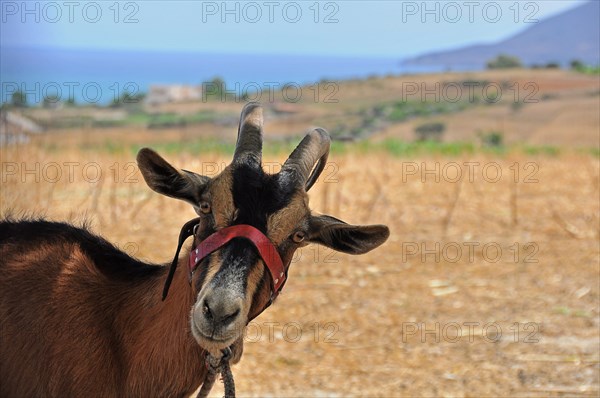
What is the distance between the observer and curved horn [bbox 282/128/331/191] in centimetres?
447

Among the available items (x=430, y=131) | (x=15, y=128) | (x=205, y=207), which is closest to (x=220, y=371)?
(x=205, y=207)

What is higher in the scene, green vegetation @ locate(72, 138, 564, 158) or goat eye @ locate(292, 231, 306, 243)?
goat eye @ locate(292, 231, 306, 243)

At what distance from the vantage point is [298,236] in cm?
432

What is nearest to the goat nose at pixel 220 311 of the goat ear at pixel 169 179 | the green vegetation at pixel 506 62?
the goat ear at pixel 169 179

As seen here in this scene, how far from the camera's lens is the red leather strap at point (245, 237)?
407cm

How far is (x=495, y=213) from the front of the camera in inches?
585

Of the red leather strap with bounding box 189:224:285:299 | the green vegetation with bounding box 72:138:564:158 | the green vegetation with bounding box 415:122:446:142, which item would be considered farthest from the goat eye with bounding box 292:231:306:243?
the green vegetation with bounding box 415:122:446:142

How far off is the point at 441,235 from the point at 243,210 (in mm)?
9484

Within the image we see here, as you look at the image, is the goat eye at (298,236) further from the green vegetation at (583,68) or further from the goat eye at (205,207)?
the green vegetation at (583,68)

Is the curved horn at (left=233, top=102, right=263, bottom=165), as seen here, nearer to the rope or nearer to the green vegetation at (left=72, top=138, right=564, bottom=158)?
the rope

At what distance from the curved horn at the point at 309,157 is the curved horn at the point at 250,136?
0.57 feet

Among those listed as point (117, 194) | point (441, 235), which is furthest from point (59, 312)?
point (117, 194)

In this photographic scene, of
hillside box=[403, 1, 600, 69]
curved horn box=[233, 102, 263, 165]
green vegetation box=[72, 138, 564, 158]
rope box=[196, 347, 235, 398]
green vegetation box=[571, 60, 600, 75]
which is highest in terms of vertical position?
hillside box=[403, 1, 600, 69]

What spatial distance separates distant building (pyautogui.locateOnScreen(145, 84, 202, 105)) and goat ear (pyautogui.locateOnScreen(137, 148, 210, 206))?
33.4 metres
